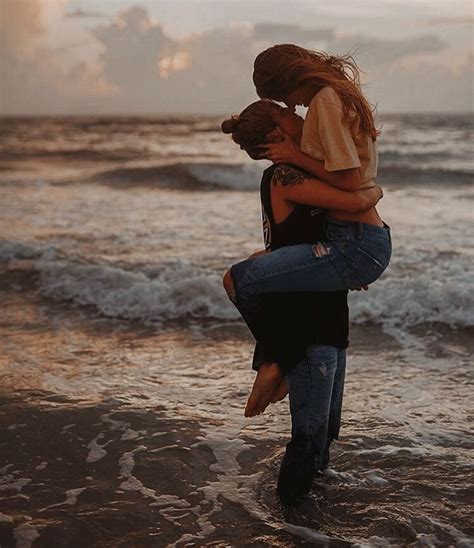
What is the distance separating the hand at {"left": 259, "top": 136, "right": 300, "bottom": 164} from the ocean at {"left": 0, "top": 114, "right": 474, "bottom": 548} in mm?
1672

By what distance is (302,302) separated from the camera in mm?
3496

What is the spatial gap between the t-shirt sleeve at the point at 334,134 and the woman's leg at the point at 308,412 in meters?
0.86

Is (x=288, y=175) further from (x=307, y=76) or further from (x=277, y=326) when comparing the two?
(x=277, y=326)

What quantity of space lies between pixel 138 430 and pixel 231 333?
8.31ft

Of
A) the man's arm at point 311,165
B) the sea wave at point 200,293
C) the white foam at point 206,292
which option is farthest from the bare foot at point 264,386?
the sea wave at point 200,293

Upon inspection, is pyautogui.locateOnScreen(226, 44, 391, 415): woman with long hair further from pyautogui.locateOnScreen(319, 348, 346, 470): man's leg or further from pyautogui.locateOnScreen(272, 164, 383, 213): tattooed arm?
pyautogui.locateOnScreen(319, 348, 346, 470): man's leg

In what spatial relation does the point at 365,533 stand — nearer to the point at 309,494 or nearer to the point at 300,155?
the point at 309,494

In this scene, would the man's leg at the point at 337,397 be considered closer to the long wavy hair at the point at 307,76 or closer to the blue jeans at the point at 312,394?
the blue jeans at the point at 312,394

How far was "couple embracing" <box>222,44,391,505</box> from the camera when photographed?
3.19m

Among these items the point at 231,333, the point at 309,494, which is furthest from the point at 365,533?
the point at 231,333

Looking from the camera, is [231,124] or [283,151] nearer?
[283,151]

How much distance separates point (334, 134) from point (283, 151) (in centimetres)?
25

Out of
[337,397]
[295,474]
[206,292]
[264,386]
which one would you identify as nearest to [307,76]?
[264,386]

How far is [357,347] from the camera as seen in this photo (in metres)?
6.77
